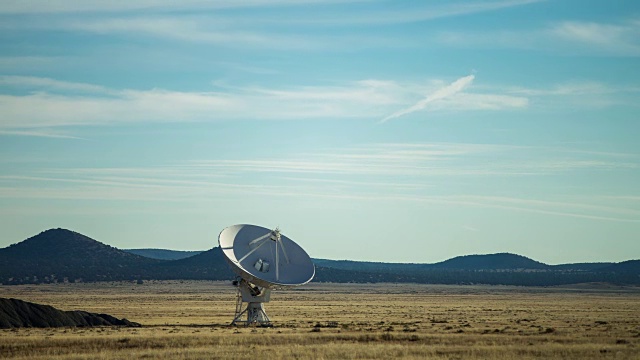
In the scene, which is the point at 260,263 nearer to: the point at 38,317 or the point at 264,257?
the point at 264,257

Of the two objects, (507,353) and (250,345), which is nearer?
(507,353)

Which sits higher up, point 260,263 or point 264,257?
point 264,257

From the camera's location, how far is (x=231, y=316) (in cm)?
9238

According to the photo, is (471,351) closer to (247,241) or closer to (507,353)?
(507,353)

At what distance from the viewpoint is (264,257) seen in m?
77.3

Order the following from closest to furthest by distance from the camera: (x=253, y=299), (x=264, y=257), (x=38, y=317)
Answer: (x=38, y=317) → (x=253, y=299) → (x=264, y=257)

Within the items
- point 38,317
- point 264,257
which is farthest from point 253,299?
point 38,317

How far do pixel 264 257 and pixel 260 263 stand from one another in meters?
1.16

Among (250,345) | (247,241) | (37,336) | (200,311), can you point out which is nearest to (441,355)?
(250,345)

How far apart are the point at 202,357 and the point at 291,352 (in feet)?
15.6

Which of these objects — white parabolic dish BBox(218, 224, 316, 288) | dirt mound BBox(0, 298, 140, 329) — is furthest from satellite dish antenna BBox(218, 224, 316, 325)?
dirt mound BBox(0, 298, 140, 329)

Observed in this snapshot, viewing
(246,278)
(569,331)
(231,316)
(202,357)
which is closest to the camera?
(202,357)

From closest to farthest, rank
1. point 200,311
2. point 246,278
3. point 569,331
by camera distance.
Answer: point 569,331
point 246,278
point 200,311

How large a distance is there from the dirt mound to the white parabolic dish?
9243 mm
